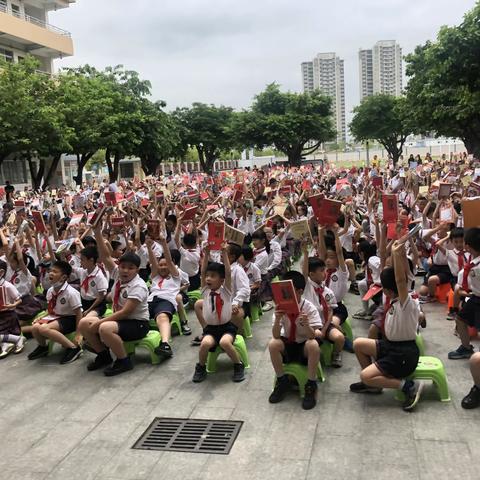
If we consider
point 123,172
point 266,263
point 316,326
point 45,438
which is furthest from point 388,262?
point 123,172

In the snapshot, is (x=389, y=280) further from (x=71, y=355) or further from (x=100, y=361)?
(x=71, y=355)

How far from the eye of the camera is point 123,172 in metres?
51.3

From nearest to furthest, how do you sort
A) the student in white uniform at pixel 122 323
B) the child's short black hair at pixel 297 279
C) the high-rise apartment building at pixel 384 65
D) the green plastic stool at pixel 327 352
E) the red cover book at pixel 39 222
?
1. the child's short black hair at pixel 297 279
2. the green plastic stool at pixel 327 352
3. the student in white uniform at pixel 122 323
4. the red cover book at pixel 39 222
5. the high-rise apartment building at pixel 384 65

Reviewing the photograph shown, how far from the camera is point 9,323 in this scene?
6516 millimetres

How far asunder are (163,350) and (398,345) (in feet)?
8.53

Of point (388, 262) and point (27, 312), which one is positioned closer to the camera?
point (388, 262)

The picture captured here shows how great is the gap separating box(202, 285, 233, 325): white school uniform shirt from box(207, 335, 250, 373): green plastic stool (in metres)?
0.26

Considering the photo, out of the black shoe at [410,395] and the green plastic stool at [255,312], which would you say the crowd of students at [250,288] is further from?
the green plastic stool at [255,312]

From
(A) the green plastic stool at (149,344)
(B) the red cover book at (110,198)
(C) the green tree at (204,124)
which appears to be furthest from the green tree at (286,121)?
(A) the green plastic stool at (149,344)

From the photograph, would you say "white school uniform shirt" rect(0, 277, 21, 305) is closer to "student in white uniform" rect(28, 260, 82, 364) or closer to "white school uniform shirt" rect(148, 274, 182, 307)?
"student in white uniform" rect(28, 260, 82, 364)

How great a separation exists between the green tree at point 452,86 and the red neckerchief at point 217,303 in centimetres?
1653

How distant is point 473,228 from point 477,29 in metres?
Answer: 15.4

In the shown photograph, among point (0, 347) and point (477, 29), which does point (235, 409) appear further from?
point (477, 29)

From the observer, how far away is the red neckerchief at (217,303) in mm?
5328
